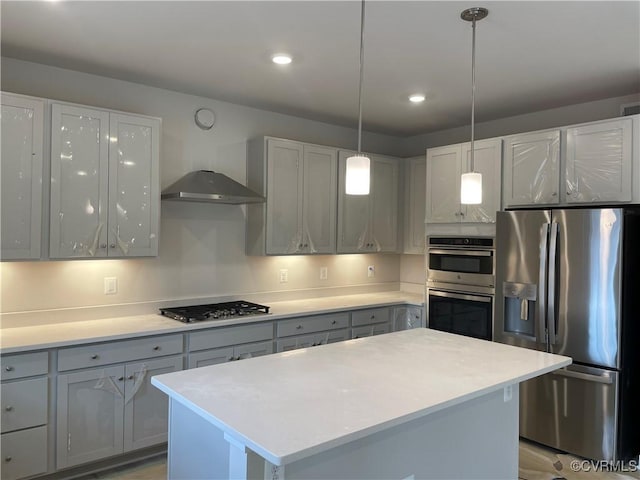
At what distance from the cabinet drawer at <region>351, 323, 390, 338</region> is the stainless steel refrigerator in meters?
1.25

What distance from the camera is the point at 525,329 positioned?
11.3 feet

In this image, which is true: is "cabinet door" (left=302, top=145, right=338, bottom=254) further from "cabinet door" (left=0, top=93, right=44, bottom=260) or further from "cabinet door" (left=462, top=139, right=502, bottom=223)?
"cabinet door" (left=0, top=93, right=44, bottom=260)

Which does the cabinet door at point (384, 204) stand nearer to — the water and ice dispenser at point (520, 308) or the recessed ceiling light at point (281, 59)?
the water and ice dispenser at point (520, 308)

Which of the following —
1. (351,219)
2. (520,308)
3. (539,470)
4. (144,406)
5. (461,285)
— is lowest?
(539,470)

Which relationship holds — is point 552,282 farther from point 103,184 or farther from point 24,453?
point 24,453

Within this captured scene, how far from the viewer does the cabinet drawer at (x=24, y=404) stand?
2.59m

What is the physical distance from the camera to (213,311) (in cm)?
356

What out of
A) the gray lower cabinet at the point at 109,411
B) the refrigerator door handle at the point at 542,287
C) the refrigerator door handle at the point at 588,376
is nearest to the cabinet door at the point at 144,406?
the gray lower cabinet at the point at 109,411

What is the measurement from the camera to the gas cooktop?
339 cm

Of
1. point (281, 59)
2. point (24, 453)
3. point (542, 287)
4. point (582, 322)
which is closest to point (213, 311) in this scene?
point (24, 453)

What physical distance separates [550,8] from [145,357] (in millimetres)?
3032

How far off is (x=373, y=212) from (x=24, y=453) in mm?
3384

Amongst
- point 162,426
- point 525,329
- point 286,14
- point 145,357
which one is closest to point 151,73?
point 286,14

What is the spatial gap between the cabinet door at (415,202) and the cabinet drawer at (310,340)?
1341mm
